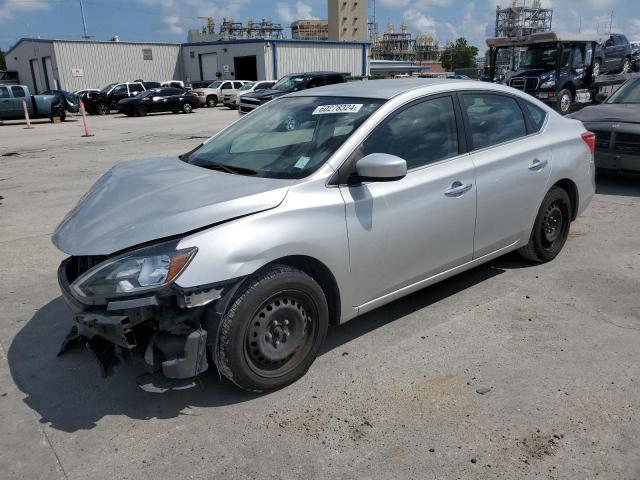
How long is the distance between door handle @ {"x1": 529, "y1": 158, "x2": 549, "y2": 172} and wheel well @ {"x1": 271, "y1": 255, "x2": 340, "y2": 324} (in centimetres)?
222

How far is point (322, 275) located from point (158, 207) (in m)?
1.05

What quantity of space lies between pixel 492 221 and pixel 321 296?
1758mm

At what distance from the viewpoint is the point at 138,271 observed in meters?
2.83

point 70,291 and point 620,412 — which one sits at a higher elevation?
point 70,291

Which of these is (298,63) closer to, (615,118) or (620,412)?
(615,118)

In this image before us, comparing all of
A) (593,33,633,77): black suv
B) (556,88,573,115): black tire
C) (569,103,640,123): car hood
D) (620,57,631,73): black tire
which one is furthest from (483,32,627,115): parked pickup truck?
(620,57,631,73): black tire

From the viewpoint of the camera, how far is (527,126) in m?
4.79

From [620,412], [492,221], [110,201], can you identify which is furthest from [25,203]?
[620,412]

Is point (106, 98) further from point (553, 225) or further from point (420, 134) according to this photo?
point (420, 134)

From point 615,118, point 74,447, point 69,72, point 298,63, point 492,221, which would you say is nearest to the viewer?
point 74,447

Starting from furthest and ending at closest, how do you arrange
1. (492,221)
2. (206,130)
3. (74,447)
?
(206,130) < (492,221) < (74,447)

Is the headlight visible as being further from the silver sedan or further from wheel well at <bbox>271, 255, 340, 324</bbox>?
wheel well at <bbox>271, 255, 340, 324</bbox>

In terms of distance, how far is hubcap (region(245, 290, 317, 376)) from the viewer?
123 inches

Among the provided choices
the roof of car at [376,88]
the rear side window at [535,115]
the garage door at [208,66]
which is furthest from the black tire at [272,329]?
the garage door at [208,66]
